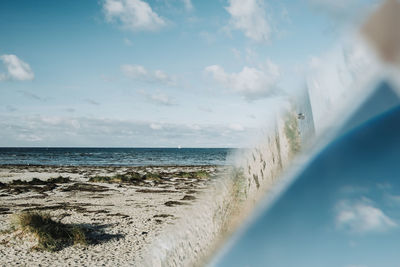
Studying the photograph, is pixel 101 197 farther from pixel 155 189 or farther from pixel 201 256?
pixel 201 256

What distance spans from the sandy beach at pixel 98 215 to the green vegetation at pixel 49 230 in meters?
0.20

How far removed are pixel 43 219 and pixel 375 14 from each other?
30.3 feet

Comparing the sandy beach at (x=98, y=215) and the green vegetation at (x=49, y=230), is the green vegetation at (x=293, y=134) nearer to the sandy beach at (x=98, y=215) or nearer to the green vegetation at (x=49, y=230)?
the sandy beach at (x=98, y=215)

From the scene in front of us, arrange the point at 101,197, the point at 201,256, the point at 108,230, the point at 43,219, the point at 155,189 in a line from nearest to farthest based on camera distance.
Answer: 1. the point at 201,256
2. the point at 43,219
3. the point at 108,230
4. the point at 101,197
5. the point at 155,189

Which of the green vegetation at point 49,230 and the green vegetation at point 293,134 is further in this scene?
the green vegetation at point 49,230

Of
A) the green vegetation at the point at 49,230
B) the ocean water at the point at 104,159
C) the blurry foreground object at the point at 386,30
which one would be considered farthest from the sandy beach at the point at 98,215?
the ocean water at the point at 104,159

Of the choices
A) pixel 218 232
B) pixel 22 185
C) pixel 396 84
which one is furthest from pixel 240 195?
pixel 22 185

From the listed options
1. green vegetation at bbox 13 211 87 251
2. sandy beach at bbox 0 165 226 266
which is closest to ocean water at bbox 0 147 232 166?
sandy beach at bbox 0 165 226 266

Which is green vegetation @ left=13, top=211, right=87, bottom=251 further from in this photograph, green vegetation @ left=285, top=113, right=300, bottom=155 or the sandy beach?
green vegetation @ left=285, top=113, right=300, bottom=155

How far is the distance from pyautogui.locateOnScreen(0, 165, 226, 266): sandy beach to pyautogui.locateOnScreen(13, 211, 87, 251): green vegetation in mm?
202

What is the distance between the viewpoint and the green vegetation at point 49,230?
7984 millimetres

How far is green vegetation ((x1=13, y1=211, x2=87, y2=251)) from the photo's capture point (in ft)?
26.2

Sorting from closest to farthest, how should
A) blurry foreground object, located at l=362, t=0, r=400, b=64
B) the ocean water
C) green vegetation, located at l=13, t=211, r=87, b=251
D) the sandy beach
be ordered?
blurry foreground object, located at l=362, t=0, r=400, b=64
the sandy beach
green vegetation, located at l=13, t=211, r=87, b=251
the ocean water

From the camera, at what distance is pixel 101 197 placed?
627 inches
